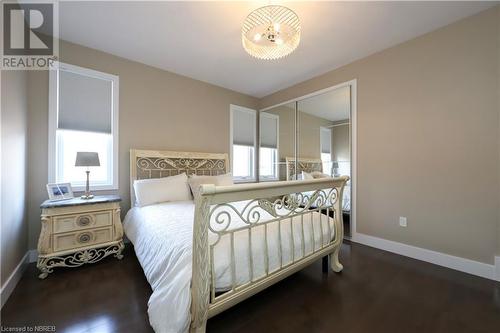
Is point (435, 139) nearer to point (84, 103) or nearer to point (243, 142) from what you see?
point (243, 142)

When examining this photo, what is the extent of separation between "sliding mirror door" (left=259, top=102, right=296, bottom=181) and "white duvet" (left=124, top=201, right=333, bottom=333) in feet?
6.92

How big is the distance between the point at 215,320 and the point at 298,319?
23.7 inches

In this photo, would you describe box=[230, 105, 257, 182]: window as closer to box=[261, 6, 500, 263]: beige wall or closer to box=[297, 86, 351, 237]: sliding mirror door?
box=[297, 86, 351, 237]: sliding mirror door

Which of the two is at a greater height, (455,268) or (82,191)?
(82,191)

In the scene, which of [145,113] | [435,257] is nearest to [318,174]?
[435,257]

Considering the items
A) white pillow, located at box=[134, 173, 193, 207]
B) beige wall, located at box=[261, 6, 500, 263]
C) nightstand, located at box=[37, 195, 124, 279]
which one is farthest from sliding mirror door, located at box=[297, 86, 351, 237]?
nightstand, located at box=[37, 195, 124, 279]

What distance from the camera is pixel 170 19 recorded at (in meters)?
2.15

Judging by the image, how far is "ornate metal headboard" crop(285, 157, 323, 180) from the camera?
11.3ft

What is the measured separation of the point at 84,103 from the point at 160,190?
1.50 metres

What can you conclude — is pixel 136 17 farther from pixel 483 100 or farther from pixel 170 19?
pixel 483 100

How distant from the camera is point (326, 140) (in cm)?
329

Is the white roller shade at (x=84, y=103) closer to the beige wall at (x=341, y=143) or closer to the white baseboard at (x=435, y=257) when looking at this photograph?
the beige wall at (x=341, y=143)

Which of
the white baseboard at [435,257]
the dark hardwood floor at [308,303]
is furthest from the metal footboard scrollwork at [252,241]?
the white baseboard at [435,257]

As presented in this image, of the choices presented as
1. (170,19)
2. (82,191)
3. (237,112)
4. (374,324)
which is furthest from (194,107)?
(374,324)
